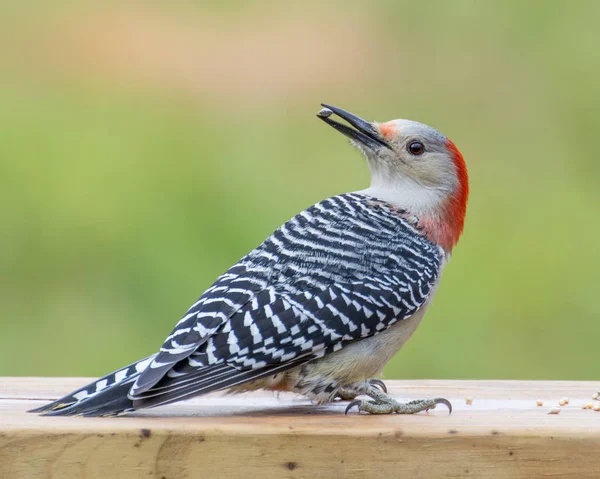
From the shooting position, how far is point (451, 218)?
4664mm

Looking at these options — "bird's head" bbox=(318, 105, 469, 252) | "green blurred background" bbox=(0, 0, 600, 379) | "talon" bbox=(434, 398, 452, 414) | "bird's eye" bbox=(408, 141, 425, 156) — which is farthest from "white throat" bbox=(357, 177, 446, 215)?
"green blurred background" bbox=(0, 0, 600, 379)

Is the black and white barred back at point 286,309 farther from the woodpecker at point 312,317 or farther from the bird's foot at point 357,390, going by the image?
the bird's foot at point 357,390

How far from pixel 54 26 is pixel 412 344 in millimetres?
4241

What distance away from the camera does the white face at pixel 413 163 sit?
4699 mm

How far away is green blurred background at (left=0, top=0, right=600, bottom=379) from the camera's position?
7332mm

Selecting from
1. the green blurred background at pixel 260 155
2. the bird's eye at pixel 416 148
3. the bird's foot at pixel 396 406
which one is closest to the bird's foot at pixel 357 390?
the bird's foot at pixel 396 406

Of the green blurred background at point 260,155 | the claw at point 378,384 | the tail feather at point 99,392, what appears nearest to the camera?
the tail feather at point 99,392

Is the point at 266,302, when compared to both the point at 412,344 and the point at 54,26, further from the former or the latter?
the point at 54,26

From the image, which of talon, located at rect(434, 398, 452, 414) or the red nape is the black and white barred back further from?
talon, located at rect(434, 398, 452, 414)

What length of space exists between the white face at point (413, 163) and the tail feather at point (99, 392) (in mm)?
1383

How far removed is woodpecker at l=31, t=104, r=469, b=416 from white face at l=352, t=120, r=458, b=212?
130 mm

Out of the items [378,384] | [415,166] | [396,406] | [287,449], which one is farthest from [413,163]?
[287,449]

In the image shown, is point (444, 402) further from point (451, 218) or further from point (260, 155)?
point (260, 155)

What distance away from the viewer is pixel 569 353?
7367 mm
